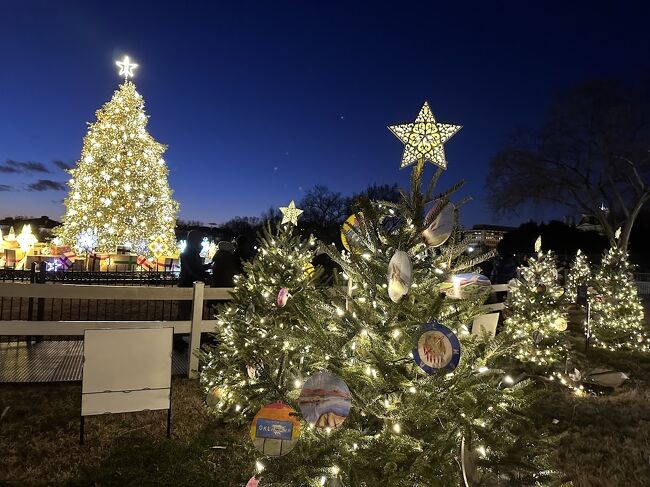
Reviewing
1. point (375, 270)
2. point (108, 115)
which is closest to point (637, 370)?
point (375, 270)

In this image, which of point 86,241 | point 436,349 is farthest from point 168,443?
point 86,241

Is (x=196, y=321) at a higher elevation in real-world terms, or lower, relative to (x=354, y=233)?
lower

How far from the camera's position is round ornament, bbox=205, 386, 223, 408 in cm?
516

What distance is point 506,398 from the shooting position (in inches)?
114

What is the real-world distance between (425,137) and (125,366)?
356 cm

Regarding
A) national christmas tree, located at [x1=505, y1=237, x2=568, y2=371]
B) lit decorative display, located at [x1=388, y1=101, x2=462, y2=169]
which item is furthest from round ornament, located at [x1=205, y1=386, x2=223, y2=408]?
national christmas tree, located at [x1=505, y1=237, x2=568, y2=371]

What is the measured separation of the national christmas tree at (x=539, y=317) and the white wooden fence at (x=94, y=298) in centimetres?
500

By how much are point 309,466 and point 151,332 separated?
252cm

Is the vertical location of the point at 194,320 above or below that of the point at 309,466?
above

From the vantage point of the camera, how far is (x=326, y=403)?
268cm

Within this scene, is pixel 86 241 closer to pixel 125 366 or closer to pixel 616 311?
pixel 125 366

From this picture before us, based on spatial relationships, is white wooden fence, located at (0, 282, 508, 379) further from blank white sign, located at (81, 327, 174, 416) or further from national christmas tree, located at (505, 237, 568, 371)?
national christmas tree, located at (505, 237, 568, 371)

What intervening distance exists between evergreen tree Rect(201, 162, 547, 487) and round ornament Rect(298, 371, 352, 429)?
0.29 ft

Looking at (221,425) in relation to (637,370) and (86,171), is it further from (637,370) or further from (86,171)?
(86,171)
